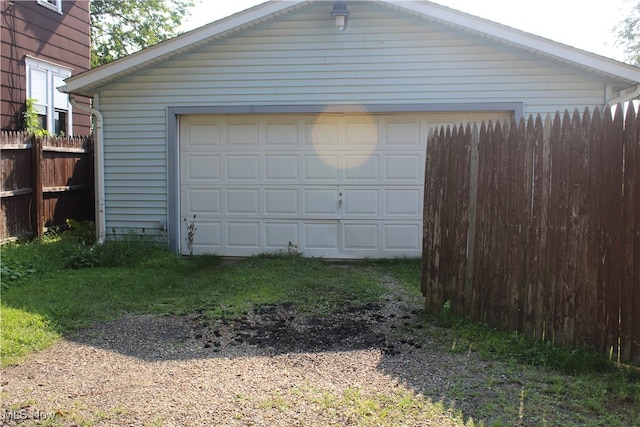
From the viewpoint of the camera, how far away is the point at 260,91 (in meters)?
9.29

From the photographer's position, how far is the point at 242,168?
9609mm

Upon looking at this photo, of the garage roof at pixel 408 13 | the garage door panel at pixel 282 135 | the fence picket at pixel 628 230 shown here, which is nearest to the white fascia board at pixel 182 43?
the garage roof at pixel 408 13

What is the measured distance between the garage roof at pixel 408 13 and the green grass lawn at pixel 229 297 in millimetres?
2737

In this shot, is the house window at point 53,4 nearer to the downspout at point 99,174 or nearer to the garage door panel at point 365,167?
the downspout at point 99,174

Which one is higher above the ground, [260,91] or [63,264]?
[260,91]

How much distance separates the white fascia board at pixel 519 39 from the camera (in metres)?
8.14

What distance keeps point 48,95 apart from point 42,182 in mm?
3300

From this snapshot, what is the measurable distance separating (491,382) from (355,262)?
5431 millimetres

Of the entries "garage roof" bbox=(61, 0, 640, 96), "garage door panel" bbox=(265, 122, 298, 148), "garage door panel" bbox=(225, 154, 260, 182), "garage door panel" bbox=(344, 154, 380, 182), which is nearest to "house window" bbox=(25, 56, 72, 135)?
"garage roof" bbox=(61, 0, 640, 96)

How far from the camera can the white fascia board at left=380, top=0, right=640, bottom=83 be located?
814cm

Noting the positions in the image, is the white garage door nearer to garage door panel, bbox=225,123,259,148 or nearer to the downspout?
garage door panel, bbox=225,123,259,148

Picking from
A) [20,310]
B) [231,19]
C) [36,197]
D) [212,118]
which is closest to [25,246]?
[36,197]

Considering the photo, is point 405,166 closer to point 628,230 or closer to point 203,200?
point 203,200

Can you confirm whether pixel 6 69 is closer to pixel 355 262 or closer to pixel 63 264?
pixel 63 264
